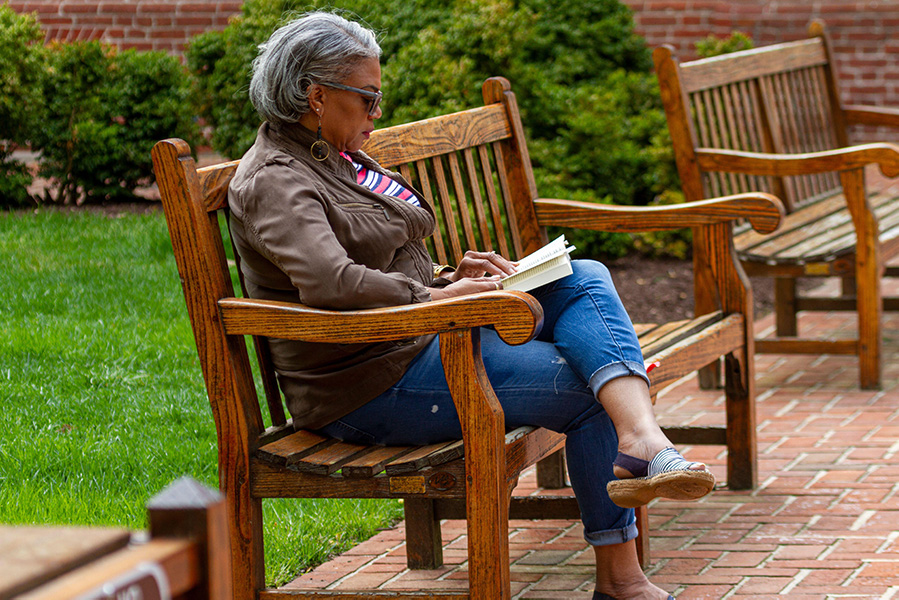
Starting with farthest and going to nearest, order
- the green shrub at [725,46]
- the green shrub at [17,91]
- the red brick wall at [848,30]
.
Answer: the red brick wall at [848,30], the green shrub at [725,46], the green shrub at [17,91]

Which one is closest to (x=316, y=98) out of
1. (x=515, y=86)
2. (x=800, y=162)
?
(x=800, y=162)

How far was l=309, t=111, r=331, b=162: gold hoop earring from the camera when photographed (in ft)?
8.43

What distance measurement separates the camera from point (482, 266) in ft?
9.53

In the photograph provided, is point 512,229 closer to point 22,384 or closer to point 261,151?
point 261,151

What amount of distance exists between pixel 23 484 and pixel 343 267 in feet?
4.92

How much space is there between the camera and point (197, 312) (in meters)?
2.43

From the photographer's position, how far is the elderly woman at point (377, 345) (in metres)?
2.39

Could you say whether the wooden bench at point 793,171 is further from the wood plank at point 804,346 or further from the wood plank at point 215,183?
the wood plank at point 215,183

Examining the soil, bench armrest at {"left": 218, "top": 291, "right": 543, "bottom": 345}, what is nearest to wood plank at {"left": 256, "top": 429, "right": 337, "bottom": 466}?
bench armrest at {"left": 218, "top": 291, "right": 543, "bottom": 345}

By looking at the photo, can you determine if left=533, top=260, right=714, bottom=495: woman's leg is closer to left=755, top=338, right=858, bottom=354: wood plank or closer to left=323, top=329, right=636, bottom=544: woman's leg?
left=323, top=329, right=636, bottom=544: woman's leg

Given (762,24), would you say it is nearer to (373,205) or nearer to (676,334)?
(676,334)

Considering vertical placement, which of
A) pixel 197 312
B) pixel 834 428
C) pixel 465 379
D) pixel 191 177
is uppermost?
pixel 191 177

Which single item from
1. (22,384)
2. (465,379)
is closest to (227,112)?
(22,384)

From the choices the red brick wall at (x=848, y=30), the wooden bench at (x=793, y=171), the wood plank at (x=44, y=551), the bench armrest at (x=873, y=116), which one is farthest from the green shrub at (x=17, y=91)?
the wood plank at (x=44, y=551)
